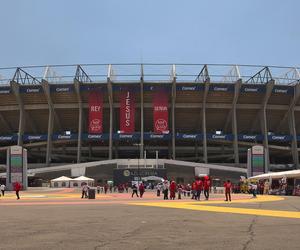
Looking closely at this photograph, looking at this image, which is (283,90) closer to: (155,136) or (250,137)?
(250,137)

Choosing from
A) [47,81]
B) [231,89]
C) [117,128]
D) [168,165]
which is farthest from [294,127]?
[47,81]

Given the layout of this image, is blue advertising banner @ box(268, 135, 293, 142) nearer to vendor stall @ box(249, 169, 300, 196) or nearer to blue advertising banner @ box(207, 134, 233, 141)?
blue advertising banner @ box(207, 134, 233, 141)

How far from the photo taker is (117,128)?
97312 mm

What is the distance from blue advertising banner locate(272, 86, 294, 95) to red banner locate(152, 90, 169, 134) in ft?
60.7

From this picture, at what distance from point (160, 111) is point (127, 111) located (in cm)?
562

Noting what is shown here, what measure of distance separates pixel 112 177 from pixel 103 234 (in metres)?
75.9

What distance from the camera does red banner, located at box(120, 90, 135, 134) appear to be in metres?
88.0

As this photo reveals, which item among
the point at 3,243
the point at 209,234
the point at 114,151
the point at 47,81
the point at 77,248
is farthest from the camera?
the point at 114,151

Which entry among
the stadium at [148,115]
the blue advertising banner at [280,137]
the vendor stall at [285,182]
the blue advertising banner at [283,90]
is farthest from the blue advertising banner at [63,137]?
the vendor stall at [285,182]

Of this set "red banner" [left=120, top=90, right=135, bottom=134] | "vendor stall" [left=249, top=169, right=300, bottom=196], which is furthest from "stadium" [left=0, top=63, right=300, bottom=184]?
"vendor stall" [left=249, top=169, right=300, bottom=196]

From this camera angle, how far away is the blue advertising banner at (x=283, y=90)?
88000 mm

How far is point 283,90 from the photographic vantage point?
88375 mm

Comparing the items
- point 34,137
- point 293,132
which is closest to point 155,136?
point 34,137

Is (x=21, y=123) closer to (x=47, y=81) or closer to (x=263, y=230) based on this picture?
(x=47, y=81)
